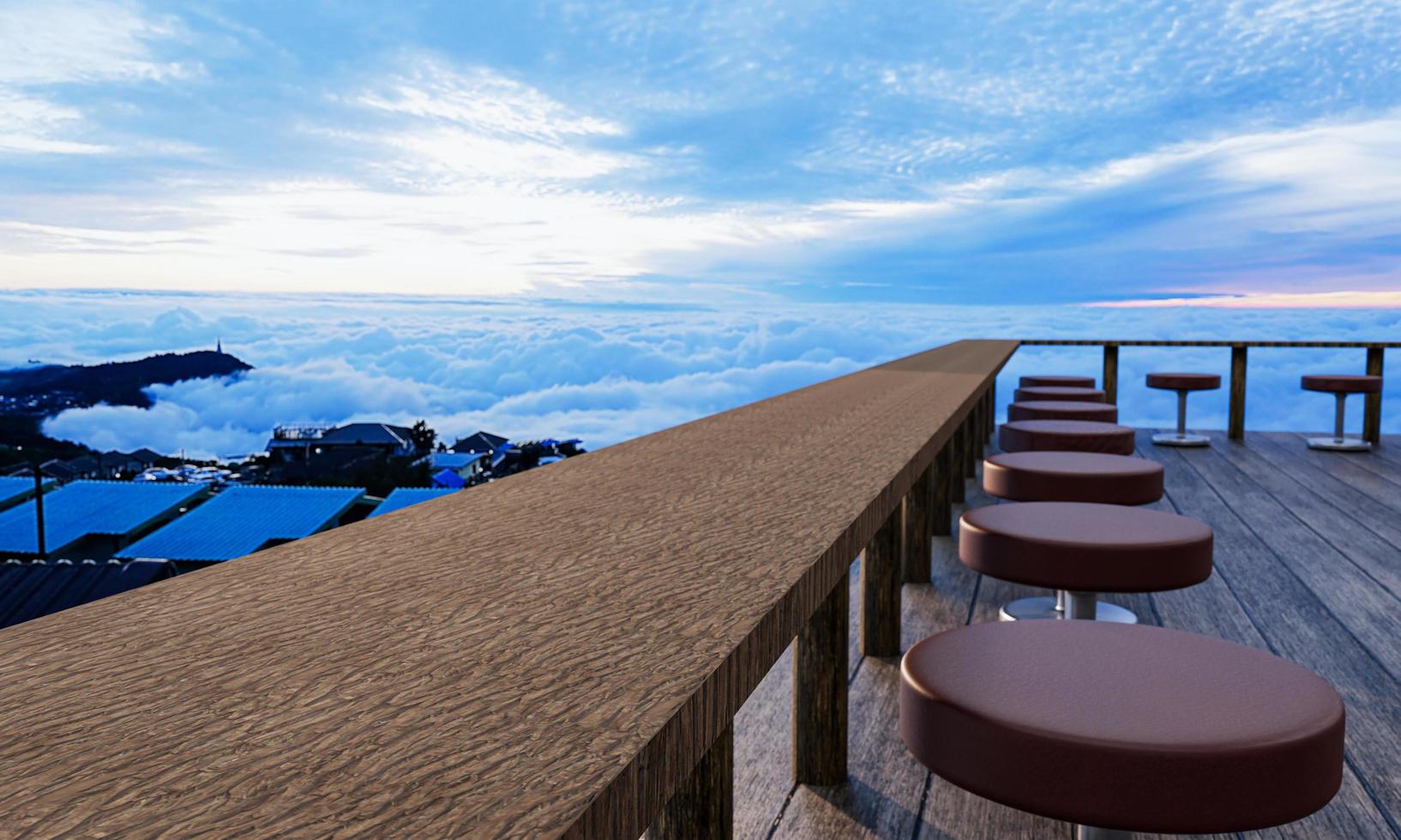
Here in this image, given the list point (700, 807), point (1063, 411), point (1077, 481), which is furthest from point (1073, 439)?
point (700, 807)

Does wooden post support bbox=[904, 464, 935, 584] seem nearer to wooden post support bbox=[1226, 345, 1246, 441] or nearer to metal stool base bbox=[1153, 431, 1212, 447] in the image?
metal stool base bbox=[1153, 431, 1212, 447]

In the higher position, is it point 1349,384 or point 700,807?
point 1349,384

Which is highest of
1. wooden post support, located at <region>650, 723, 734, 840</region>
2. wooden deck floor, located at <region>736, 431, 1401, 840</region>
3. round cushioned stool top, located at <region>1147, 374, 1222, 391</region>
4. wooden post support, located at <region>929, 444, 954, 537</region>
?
round cushioned stool top, located at <region>1147, 374, 1222, 391</region>

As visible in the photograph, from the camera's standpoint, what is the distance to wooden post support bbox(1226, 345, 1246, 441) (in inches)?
314

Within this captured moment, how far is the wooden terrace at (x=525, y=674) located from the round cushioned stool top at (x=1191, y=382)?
6.18m

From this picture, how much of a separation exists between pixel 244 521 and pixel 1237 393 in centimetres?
2379

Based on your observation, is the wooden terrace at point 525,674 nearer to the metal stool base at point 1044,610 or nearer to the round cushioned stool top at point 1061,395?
the metal stool base at point 1044,610

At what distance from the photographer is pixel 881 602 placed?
2660 mm

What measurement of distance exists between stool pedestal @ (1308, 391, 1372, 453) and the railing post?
0.11 m

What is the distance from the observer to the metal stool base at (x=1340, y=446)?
23.4 ft

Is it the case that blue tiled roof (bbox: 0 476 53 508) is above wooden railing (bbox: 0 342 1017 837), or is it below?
below

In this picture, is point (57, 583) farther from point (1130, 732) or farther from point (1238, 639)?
point (1130, 732)

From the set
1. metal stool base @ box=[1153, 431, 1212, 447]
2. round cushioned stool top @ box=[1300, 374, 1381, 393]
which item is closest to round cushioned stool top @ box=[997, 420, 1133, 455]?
metal stool base @ box=[1153, 431, 1212, 447]

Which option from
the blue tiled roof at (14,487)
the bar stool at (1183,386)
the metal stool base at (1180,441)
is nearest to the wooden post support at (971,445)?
the metal stool base at (1180,441)
